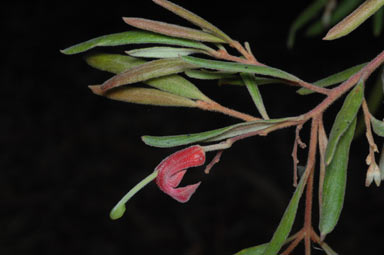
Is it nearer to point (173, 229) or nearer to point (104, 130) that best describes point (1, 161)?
point (104, 130)

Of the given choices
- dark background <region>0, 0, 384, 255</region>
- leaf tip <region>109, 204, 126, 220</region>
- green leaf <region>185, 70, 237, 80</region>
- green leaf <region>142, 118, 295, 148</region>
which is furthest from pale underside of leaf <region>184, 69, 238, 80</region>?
dark background <region>0, 0, 384, 255</region>

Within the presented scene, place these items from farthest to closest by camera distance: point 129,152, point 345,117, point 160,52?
point 129,152, point 160,52, point 345,117

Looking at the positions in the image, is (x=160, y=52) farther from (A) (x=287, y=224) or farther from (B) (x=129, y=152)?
(B) (x=129, y=152)

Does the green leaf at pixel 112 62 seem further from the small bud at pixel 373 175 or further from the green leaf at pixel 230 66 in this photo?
the small bud at pixel 373 175

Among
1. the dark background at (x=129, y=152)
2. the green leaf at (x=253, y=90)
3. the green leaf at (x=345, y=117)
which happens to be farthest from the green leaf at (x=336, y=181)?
the dark background at (x=129, y=152)

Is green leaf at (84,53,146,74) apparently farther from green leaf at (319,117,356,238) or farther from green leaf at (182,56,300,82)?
green leaf at (319,117,356,238)

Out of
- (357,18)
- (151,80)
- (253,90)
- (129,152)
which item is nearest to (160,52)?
(151,80)

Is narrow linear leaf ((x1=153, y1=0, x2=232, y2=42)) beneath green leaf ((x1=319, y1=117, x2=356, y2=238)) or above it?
above
